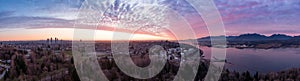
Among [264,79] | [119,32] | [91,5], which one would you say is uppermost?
[91,5]

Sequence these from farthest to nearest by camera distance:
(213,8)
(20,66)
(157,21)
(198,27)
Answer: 1. (20,66)
2. (198,27)
3. (157,21)
4. (213,8)

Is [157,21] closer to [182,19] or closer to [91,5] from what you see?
[182,19]

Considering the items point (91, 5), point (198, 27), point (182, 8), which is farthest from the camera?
point (198, 27)

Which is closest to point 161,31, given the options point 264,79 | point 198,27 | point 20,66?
point 198,27

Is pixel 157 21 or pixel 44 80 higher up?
pixel 157 21

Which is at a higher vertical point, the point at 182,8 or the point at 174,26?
the point at 182,8

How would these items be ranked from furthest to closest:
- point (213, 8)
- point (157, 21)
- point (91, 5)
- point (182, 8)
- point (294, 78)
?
point (294, 78) < point (157, 21) < point (182, 8) < point (91, 5) < point (213, 8)

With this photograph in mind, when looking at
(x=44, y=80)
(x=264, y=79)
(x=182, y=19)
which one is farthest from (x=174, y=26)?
(x=264, y=79)

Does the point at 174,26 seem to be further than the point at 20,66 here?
No

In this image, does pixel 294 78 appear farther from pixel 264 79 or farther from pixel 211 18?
pixel 211 18
